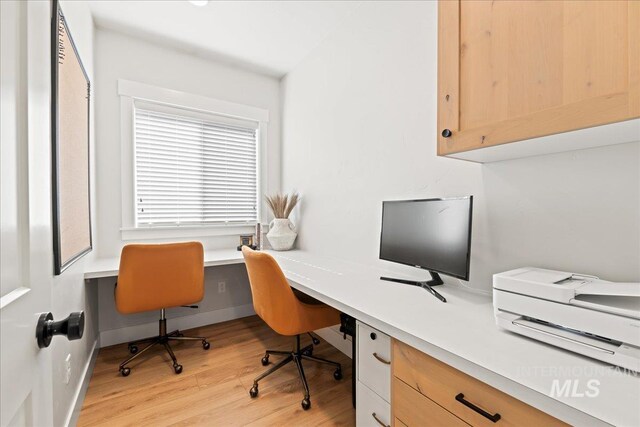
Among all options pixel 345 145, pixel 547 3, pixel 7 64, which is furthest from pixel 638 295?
pixel 345 145

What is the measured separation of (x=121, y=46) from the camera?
8.40ft

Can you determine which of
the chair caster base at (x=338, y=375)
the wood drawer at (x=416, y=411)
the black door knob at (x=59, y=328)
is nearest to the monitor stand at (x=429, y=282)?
the wood drawer at (x=416, y=411)

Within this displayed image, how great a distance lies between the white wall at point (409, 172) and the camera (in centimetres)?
105

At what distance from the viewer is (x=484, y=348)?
850 millimetres

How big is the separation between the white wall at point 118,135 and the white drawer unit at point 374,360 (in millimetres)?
2113

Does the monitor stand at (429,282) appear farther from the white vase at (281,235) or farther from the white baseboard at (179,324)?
the white baseboard at (179,324)

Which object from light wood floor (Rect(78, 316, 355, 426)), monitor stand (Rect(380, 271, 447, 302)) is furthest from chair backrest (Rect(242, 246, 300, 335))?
monitor stand (Rect(380, 271, 447, 302))

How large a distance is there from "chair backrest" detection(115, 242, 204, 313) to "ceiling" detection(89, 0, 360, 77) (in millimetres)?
1811

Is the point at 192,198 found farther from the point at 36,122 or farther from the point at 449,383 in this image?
the point at 449,383

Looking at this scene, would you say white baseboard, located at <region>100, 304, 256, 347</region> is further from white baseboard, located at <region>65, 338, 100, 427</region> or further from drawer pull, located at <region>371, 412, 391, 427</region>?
drawer pull, located at <region>371, 412, 391, 427</region>

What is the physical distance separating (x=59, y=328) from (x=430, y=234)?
140 cm

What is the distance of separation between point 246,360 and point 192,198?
1616 millimetres

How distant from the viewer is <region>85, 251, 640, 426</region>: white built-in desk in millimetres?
627

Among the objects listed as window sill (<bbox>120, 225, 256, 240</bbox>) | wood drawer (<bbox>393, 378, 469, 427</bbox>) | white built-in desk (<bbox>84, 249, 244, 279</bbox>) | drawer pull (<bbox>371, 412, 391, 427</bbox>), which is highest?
window sill (<bbox>120, 225, 256, 240</bbox>)
